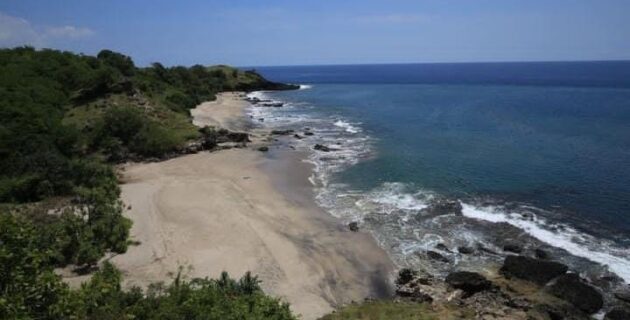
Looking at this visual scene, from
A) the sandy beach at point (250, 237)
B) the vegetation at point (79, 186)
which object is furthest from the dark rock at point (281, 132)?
the sandy beach at point (250, 237)

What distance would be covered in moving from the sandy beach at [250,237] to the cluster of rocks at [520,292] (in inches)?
104

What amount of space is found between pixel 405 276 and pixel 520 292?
640cm

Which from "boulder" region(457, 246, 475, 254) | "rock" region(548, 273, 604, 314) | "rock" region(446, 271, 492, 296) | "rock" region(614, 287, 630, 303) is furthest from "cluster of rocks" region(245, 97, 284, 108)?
"rock" region(614, 287, 630, 303)

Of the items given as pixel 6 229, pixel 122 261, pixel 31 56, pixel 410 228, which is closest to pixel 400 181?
pixel 410 228

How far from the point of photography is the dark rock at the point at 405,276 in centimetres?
2894

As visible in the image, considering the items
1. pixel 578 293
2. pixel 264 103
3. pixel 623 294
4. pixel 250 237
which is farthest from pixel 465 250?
pixel 264 103

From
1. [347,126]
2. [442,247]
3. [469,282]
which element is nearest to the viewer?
[469,282]

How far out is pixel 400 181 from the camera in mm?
49406

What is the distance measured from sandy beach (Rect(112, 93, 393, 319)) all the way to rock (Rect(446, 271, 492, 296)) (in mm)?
3862

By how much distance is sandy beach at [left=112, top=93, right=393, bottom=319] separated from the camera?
28.6 meters

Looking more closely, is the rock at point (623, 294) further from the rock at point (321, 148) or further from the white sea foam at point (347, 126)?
the white sea foam at point (347, 126)

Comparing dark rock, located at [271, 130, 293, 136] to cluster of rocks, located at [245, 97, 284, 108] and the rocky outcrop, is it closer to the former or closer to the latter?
the rocky outcrop

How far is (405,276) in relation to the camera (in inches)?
1147

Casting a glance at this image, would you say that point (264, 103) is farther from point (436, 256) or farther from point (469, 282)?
point (469, 282)
